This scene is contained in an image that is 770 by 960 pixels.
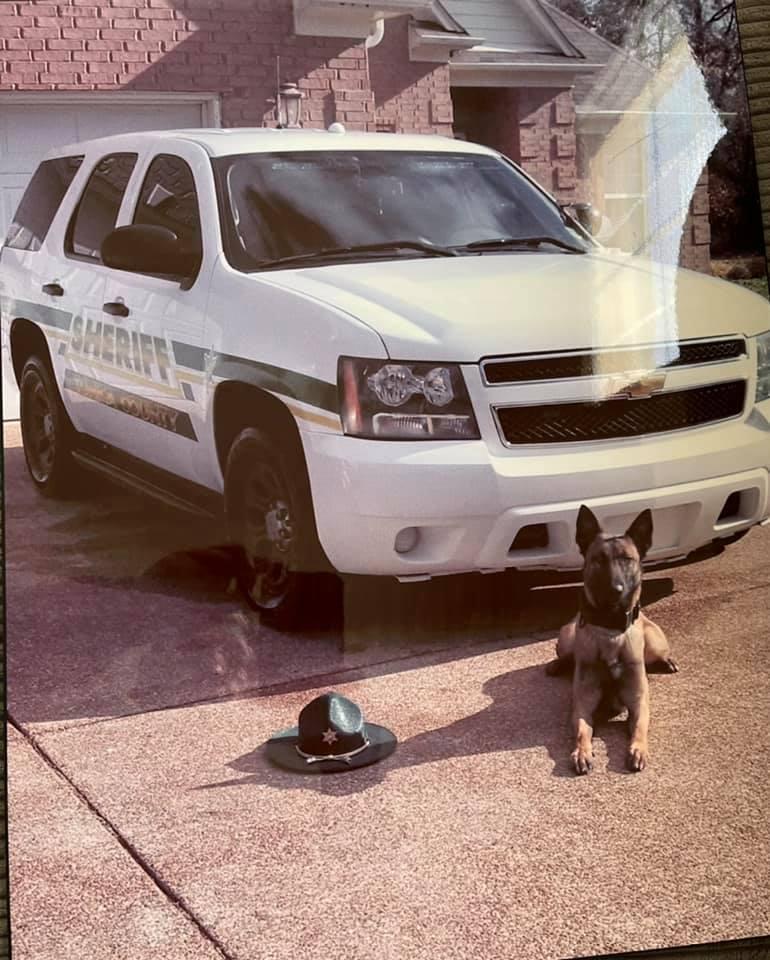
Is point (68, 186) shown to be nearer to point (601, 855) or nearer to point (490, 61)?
point (490, 61)

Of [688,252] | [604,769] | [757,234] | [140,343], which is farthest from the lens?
[757,234]

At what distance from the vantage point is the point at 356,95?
206 centimetres

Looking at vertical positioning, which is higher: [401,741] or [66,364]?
[66,364]

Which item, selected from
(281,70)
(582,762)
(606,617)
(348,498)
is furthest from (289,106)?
(582,762)

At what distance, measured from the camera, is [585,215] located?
2195 mm

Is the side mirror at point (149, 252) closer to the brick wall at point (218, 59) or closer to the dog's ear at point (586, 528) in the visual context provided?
the brick wall at point (218, 59)

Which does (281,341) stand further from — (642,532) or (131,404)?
(642,532)

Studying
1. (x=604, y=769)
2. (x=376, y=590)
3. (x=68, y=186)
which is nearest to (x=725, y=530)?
(x=604, y=769)

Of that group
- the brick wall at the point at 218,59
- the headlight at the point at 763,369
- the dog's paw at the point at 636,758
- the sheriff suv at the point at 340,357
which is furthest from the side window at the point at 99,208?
the dog's paw at the point at 636,758

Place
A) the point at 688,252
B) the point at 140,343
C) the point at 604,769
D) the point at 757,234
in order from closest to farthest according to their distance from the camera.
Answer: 1. the point at 140,343
2. the point at 604,769
3. the point at 688,252
4. the point at 757,234

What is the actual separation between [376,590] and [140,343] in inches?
20.0

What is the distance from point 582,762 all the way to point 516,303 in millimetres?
718

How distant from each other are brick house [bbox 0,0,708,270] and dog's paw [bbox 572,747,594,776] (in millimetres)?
879

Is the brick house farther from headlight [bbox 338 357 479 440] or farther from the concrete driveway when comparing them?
the concrete driveway
